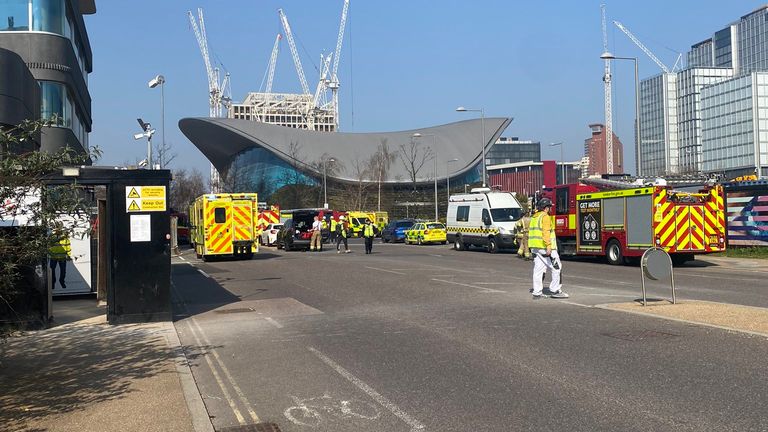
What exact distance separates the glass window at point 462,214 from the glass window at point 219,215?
38.6 ft

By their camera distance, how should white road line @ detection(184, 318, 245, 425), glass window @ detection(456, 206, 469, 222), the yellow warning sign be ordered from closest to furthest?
white road line @ detection(184, 318, 245, 425) < the yellow warning sign < glass window @ detection(456, 206, 469, 222)

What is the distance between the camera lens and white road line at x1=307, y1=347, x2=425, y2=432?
6.02m

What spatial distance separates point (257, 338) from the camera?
34.7 ft

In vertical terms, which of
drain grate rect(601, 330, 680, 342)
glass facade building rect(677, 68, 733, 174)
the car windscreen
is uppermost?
glass facade building rect(677, 68, 733, 174)

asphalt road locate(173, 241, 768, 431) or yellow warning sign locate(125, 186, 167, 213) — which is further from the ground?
yellow warning sign locate(125, 186, 167, 213)

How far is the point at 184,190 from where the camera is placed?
241ft

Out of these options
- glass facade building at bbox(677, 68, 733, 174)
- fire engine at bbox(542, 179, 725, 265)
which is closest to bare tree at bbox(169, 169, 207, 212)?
fire engine at bbox(542, 179, 725, 265)

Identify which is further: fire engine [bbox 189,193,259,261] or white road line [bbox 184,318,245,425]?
fire engine [bbox 189,193,259,261]

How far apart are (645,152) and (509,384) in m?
139

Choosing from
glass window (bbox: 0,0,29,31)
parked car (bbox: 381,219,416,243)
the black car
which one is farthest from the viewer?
parked car (bbox: 381,219,416,243)

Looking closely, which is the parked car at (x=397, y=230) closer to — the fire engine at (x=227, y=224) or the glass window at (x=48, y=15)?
the fire engine at (x=227, y=224)

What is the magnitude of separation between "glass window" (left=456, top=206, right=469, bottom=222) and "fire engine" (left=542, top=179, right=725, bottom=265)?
31.5ft

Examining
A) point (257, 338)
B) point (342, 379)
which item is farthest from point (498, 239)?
point (342, 379)

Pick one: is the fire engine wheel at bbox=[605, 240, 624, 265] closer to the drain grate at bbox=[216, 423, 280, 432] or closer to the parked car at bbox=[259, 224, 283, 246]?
the drain grate at bbox=[216, 423, 280, 432]
